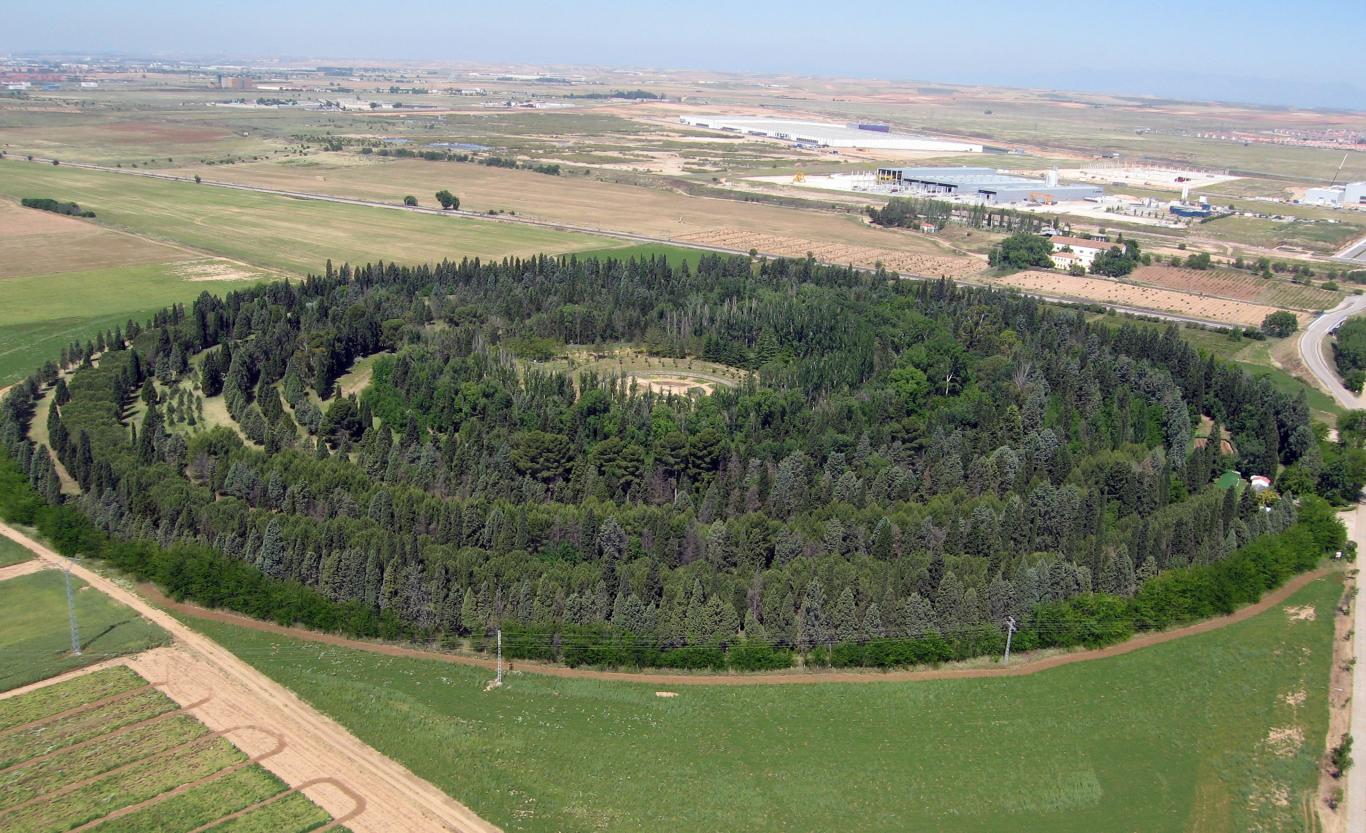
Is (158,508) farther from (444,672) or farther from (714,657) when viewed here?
(714,657)

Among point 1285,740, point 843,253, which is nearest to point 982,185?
point 843,253

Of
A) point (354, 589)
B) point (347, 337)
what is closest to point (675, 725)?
point (354, 589)

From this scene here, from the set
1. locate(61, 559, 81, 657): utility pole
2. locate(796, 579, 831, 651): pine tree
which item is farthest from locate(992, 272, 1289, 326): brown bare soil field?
locate(61, 559, 81, 657): utility pole

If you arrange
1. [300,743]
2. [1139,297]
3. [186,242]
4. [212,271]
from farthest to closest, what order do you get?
[186,242], [1139,297], [212,271], [300,743]

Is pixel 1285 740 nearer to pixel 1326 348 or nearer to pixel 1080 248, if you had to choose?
pixel 1326 348

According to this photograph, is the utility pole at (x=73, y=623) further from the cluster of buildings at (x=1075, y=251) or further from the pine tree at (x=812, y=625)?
the cluster of buildings at (x=1075, y=251)

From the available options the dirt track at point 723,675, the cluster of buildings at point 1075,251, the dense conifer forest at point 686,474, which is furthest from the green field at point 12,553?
the cluster of buildings at point 1075,251
